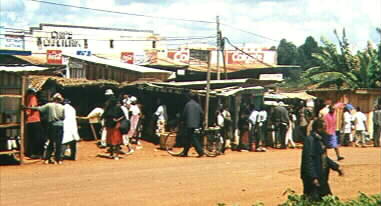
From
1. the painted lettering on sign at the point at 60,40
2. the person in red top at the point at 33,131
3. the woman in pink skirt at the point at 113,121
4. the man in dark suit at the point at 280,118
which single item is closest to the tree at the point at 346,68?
the man in dark suit at the point at 280,118

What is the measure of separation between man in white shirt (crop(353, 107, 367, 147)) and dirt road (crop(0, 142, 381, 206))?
5.19 m

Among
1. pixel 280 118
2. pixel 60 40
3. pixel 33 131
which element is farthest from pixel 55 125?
pixel 60 40

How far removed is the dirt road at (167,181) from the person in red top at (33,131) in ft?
2.28

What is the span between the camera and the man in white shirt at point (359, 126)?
22.2 metres

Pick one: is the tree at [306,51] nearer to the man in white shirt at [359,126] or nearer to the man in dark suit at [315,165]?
the man in white shirt at [359,126]

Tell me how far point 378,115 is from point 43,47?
1143 inches

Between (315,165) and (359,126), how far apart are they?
14902mm

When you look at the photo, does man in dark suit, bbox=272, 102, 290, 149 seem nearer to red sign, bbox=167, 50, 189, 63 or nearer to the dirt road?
the dirt road

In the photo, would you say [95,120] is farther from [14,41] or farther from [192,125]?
[14,41]

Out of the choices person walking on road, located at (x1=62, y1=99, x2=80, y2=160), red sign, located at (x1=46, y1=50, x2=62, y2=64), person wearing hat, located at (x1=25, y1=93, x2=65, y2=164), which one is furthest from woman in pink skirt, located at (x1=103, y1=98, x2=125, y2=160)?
red sign, located at (x1=46, y1=50, x2=62, y2=64)

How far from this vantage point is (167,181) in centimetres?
1222

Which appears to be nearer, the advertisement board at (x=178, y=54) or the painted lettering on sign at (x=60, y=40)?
the advertisement board at (x=178, y=54)

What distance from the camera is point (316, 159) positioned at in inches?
317

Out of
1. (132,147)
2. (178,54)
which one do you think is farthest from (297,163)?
(178,54)
